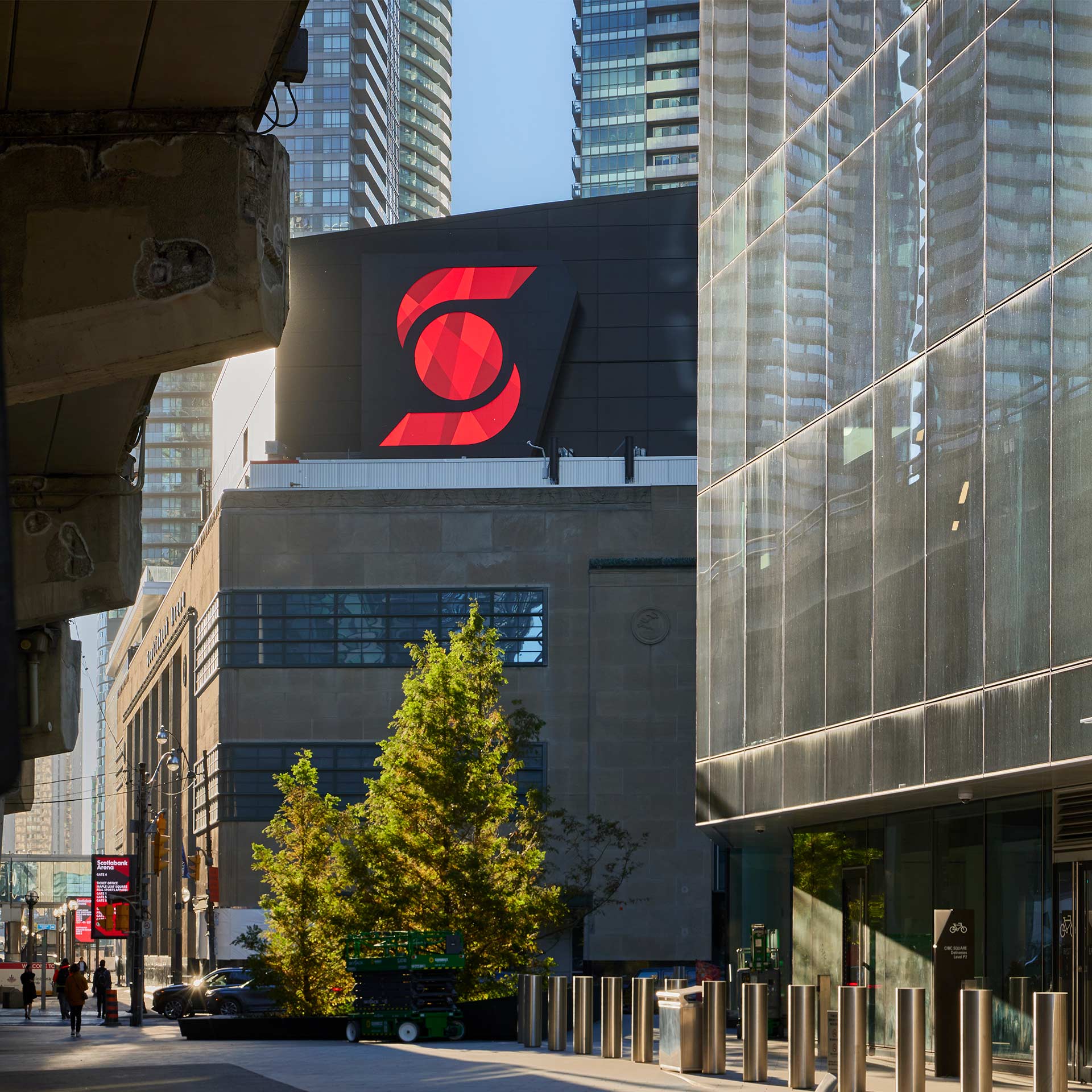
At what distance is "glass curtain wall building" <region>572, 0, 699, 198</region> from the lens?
150125 millimetres

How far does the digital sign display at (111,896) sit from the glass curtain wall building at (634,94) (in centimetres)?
10367

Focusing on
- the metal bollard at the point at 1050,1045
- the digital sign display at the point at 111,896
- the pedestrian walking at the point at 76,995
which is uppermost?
the metal bollard at the point at 1050,1045

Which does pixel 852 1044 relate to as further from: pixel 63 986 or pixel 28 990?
pixel 28 990

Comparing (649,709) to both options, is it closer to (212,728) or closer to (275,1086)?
(212,728)

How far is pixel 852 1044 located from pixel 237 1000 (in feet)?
106

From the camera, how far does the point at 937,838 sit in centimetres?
2233

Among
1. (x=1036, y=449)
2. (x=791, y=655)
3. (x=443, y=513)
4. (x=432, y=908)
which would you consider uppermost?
(x=443, y=513)

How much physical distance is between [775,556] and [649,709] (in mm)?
36651

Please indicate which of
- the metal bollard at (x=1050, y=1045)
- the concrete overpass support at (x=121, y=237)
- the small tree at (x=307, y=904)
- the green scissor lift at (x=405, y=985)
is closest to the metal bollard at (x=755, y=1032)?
the metal bollard at (x=1050, y=1045)

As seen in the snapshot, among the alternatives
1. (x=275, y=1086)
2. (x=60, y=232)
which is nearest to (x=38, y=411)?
(x=60, y=232)

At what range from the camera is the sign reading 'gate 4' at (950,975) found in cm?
1991

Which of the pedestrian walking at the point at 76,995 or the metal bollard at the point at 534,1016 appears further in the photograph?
the pedestrian walking at the point at 76,995

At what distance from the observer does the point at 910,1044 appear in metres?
15.1

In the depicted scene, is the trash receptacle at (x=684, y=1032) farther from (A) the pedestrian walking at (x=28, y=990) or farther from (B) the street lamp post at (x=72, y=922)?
(B) the street lamp post at (x=72, y=922)
